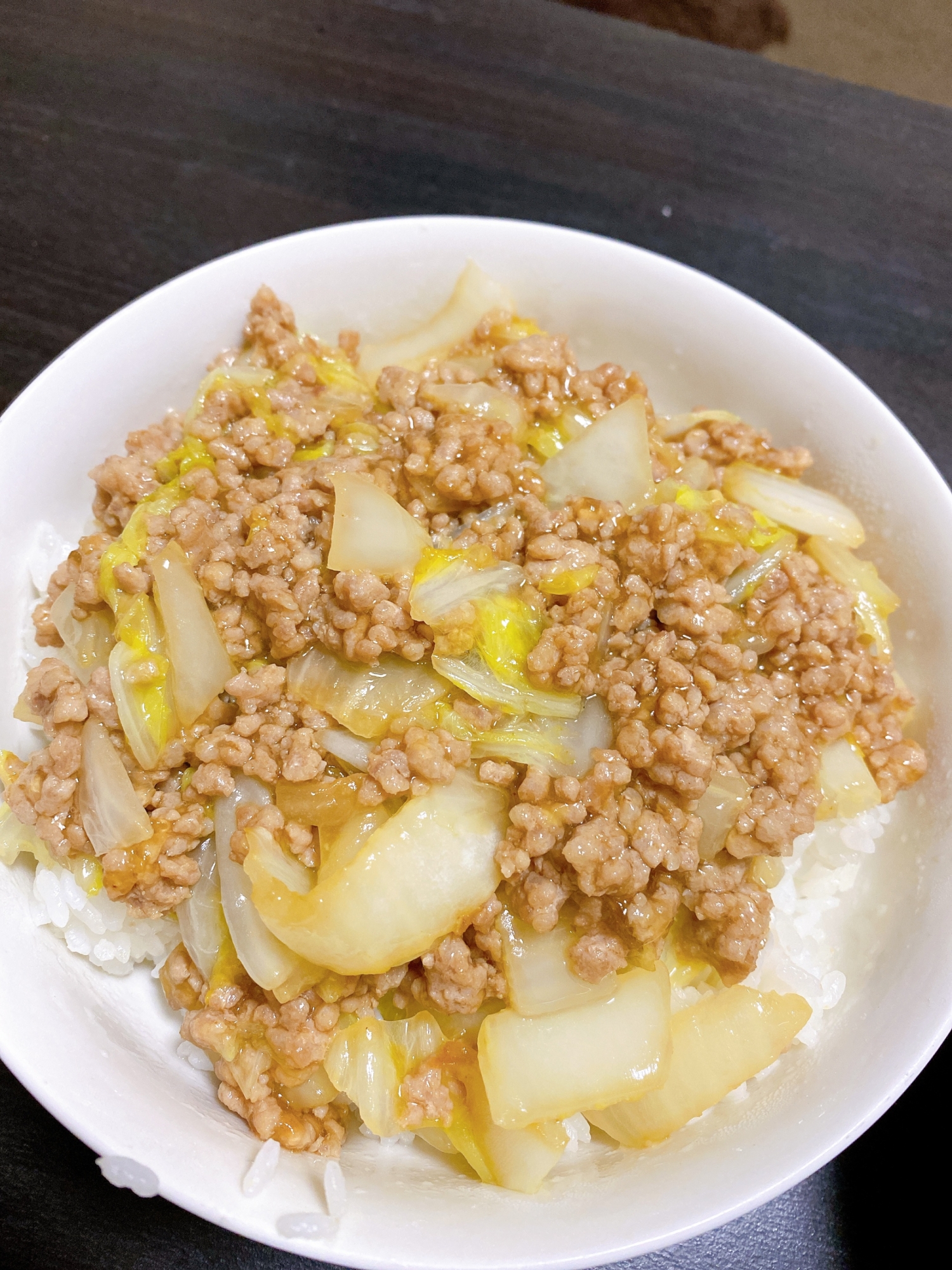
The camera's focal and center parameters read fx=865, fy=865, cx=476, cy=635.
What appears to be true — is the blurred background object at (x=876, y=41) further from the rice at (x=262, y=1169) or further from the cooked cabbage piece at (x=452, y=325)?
the rice at (x=262, y=1169)

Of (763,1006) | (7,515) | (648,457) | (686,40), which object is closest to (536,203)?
(686,40)

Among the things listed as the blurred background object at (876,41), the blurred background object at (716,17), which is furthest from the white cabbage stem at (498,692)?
the blurred background object at (876,41)

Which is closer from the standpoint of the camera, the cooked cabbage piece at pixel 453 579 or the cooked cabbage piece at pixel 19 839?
the cooked cabbage piece at pixel 453 579

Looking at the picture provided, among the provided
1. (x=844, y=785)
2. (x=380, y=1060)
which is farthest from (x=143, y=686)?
(x=844, y=785)

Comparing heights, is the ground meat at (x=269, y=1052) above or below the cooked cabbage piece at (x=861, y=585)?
below

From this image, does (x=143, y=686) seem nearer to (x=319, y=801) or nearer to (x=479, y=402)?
(x=319, y=801)

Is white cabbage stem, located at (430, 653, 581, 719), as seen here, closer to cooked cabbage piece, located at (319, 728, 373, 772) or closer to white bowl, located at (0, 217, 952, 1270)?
cooked cabbage piece, located at (319, 728, 373, 772)
